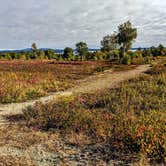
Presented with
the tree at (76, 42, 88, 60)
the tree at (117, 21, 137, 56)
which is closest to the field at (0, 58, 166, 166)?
the tree at (117, 21, 137, 56)

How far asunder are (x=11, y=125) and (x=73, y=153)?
3732 millimetres

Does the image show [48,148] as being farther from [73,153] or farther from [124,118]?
[124,118]

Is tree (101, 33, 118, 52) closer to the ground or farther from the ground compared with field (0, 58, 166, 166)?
farther from the ground

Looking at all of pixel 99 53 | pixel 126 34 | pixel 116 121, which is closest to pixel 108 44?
pixel 99 53

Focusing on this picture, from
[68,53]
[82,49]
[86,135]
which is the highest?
[82,49]

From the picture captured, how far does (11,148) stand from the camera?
819 centimetres

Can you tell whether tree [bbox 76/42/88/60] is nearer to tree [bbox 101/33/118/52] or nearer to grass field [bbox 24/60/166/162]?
tree [bbox 101/33/118/52]

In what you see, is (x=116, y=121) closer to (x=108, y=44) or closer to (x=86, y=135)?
(x=86, y=135)

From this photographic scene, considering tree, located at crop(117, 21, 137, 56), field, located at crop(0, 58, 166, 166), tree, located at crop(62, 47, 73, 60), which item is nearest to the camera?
field, located at crop(0, 58, 166, 166)

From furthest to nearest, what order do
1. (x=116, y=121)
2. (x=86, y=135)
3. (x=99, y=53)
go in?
(x=99, y=53)
(x=116, y=121)
(x=86, y=135)

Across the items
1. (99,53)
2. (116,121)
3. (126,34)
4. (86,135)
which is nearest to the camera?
(86,135)

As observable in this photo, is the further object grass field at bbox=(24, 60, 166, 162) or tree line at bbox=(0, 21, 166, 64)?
tree line at bbox=(0, 21, 166, 64)

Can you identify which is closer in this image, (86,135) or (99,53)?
(86,135)

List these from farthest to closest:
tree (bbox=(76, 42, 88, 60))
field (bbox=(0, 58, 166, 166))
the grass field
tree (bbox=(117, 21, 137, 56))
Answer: tree (bbox=(76, 42, 88, 60))
tree (bbox=(117, 21, 137, 56))
the grass field
field (bbox=(0, 58, 166, 166))
